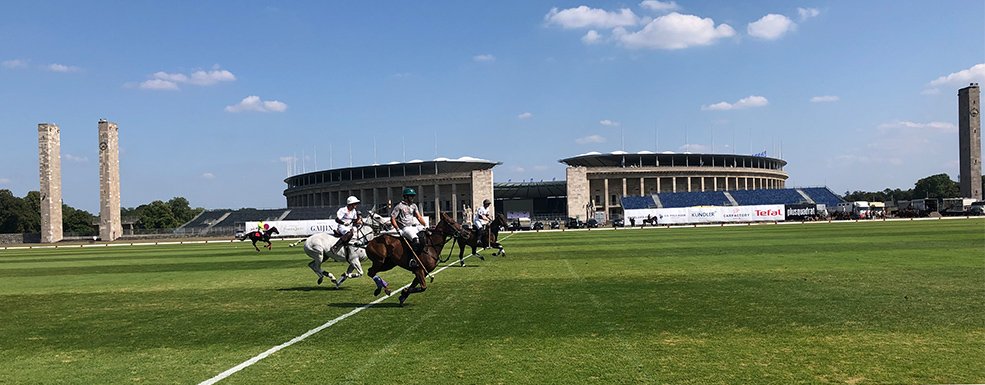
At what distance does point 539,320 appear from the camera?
383 inches

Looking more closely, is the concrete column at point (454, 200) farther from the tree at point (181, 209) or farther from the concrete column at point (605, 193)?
the tree at point (181, 209)

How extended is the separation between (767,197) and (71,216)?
123m

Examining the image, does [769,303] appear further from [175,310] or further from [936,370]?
[175,310]

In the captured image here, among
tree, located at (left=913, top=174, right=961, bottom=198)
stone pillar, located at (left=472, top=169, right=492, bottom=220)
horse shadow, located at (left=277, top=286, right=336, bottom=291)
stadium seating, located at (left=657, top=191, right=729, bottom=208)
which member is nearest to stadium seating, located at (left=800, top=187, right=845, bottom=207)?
stadium seating, located at (left=657, top=191, right=729, bottom=208)

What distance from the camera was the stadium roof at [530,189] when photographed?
132 m

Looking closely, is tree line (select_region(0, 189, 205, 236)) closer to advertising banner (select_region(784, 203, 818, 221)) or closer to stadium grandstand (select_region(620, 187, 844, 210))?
stadium grandstand (select_region(620, 187, 844, 210))

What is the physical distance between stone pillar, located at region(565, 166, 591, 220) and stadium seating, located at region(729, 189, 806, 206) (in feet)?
75.2

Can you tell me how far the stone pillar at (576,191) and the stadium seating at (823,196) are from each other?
108 feet

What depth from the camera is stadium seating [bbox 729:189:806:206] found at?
93.3m

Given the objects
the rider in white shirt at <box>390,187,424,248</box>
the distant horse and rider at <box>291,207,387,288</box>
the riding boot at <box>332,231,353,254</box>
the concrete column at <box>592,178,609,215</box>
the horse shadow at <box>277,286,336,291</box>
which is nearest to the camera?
the rider in white shirt at <box>390,187,424,248</box>

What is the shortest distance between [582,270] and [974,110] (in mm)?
114300

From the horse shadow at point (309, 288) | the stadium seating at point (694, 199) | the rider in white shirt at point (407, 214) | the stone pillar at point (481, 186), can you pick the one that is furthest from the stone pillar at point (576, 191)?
the rider in white shirt at point (407, 214)

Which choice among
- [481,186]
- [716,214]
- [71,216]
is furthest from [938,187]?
[71,216]

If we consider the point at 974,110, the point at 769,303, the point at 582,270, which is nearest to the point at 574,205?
the point at 974,110
